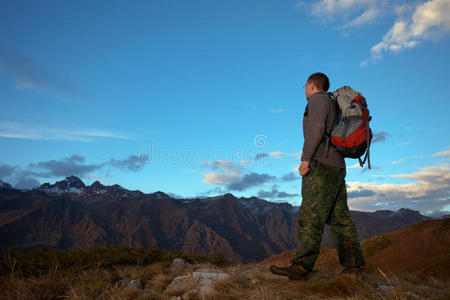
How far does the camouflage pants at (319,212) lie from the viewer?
402 cm

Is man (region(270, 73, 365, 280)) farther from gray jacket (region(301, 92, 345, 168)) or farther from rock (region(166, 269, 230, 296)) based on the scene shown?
rock (region(166, 269, 230, 296))

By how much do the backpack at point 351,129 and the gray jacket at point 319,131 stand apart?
0.27ft

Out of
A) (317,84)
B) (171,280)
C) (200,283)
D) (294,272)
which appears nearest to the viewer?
(294,272)

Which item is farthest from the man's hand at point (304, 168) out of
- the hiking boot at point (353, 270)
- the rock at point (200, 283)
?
the rock at point (200, 283)

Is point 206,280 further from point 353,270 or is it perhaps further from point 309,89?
point 309,89

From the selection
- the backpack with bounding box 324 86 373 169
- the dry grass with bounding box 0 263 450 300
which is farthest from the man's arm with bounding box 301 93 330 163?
the dry grass with bounding box 0 263 450 300

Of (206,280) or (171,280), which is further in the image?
(171,280)

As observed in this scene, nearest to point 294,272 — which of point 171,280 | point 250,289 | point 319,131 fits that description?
point 250,289

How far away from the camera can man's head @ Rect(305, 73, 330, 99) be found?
4.38 metres

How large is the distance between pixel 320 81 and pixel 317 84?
6 centimetres

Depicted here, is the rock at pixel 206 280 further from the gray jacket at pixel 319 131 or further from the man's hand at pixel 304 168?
the gray jacket at pixel 319 131

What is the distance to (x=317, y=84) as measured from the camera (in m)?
4.39

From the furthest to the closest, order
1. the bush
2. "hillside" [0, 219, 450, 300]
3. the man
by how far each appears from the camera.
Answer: the bush
the man
"hillside" [0, 219, 450, 300]

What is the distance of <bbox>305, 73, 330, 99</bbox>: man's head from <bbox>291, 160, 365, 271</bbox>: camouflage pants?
109cm
